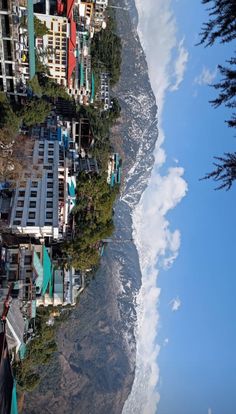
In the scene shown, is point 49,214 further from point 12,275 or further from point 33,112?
point 33,112

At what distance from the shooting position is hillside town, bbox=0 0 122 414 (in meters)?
44.9

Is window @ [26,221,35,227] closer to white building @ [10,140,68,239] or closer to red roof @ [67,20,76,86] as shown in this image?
white building @ [10,140,68,239]

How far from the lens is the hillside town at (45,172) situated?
1768 inches

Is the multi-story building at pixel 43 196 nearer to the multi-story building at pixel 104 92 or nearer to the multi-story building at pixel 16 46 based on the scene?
the multi-story building at pixel 16 46

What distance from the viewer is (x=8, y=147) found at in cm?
4609

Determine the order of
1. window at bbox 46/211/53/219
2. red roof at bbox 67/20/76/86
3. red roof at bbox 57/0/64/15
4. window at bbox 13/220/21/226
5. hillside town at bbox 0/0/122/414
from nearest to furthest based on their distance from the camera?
window at bbox 13/220/21/226, hillside town at bbox 0/0/122/414, window at bbox 46/211/53/219, red roof at bbox 57/0/64/15, red roof at bbox 67/20/76/86

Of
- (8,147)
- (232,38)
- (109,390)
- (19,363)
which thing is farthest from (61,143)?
(109,390)

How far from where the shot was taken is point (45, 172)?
50.3 meters

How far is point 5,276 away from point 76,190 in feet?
58.9

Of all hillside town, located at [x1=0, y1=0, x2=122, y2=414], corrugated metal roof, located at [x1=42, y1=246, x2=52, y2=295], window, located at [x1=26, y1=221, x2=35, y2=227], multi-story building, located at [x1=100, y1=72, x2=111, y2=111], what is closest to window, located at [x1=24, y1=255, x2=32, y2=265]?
hillside town, located at [x1=0, y1=0, x2=122, y2=414]

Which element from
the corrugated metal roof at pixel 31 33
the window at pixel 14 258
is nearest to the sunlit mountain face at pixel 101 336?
the corrugated metal roof at pixel 31 33

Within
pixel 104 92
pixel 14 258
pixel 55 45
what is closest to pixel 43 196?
pixel 14 258

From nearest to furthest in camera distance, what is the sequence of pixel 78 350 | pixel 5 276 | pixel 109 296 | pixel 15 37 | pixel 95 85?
pixel 5 276, pixel 15 37, pixel 95 85, pixel 78 350, pixel 109 296

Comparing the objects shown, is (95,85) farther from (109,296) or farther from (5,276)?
(109,296)
